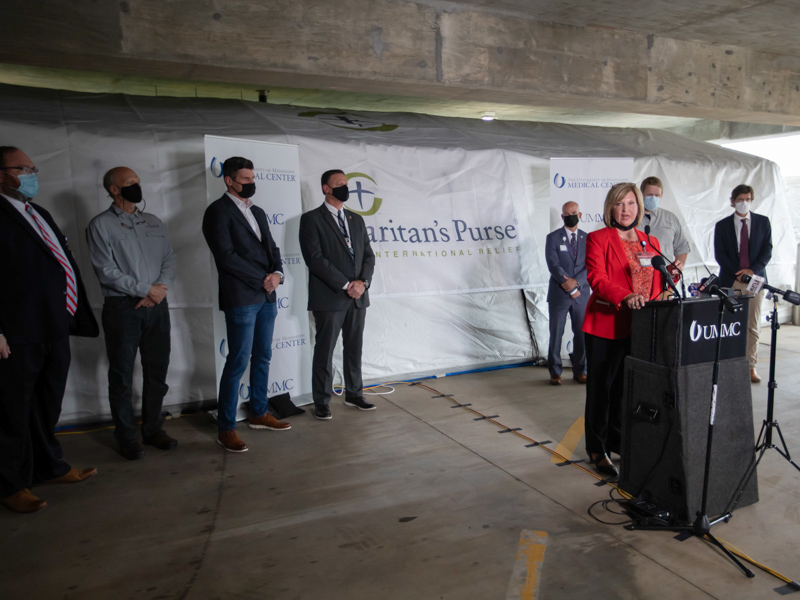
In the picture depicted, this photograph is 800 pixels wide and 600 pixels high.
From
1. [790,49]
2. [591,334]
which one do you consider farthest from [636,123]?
[591,334]

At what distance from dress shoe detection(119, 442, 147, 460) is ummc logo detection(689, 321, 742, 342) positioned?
9.86 ft

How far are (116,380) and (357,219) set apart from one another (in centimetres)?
192

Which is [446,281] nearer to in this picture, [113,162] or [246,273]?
[246,273]

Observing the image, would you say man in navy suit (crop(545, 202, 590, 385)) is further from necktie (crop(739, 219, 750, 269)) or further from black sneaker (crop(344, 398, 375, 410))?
black sneaker (crop(344, 398, 375, 410))

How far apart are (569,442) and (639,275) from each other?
1.23 meters

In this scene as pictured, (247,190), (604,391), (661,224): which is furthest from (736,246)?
(247,190)

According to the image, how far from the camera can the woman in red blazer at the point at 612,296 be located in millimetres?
2928

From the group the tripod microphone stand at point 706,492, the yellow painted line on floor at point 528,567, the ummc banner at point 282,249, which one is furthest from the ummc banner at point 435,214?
the tripod microphone stand at point 706,492

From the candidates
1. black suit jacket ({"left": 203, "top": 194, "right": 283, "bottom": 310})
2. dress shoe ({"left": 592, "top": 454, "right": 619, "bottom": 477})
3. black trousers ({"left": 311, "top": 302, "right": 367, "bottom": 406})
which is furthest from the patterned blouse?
black suit jacket ({"left": 203, "top": 194, "right": 283, "bottom": 310})

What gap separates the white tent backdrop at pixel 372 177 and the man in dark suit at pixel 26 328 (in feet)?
4.05

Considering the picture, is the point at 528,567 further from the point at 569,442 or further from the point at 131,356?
the point at 131,356

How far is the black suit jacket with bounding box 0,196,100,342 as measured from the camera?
9.23ft

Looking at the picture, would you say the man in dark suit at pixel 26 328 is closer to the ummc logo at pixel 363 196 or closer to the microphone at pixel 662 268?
the ummc logo at pixel 363 196

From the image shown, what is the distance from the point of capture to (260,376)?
3951mm
